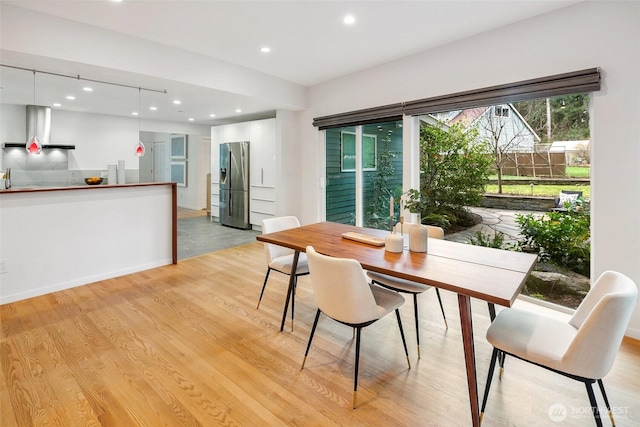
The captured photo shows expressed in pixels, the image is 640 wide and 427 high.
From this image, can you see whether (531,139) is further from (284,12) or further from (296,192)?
(296,192)

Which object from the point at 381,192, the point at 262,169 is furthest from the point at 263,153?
the point at 381,192

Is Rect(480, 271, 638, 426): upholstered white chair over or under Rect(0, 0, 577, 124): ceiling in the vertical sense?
under

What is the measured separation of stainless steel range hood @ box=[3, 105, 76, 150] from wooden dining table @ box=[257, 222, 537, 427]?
554 cm

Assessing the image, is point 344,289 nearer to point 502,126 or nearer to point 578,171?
point 578,171

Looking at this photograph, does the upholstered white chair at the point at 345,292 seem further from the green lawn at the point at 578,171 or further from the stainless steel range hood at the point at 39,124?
the stainless steel range hood at the point at 39,124

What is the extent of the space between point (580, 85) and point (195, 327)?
3.70 meters

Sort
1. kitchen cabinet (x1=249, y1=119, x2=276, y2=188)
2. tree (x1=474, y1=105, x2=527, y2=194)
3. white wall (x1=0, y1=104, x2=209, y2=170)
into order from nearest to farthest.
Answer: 1. tree (x1=474, y1=105, x2=527, y2=194)
2. white wall (x1=0, y1=104, x2=209, y2=170)
3. kitchen cabinet (x1=249, y1=119, x2=276, y2=188)

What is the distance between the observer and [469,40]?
3363 millimetres

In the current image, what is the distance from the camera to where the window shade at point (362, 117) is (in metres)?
4.05

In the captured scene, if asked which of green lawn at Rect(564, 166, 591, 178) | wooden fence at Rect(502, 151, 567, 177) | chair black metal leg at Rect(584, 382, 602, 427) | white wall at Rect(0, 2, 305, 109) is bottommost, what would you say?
chair black metal leg at Rect(584, 382, 602, 427)

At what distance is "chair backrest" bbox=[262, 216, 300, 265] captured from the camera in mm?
2888

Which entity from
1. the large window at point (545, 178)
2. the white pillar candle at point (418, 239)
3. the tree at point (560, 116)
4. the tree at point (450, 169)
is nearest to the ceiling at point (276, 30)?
the tree at point (560, 116)

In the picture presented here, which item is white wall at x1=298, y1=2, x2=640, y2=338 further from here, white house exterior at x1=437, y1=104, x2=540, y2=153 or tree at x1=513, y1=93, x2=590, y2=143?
white house exterior at x1=437, y1=104, x2=540, y2=153

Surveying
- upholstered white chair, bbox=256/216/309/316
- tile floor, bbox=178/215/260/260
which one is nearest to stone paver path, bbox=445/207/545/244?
upholstered white chair, bbox=256/216/309/316
